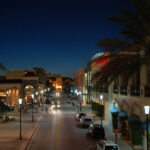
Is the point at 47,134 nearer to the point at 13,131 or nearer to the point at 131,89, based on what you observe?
the point at 13,131

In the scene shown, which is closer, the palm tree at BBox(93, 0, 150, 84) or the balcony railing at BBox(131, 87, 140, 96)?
the palm tree at BBox(93, 0, 150, 84)

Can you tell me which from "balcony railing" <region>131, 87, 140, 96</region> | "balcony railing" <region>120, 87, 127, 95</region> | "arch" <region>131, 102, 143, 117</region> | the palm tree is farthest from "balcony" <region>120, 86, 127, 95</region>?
the palm tree

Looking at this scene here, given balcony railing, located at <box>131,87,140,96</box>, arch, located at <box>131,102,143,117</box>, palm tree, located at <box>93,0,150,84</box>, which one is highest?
palm tree, located at <box>93,0,150,84</box>

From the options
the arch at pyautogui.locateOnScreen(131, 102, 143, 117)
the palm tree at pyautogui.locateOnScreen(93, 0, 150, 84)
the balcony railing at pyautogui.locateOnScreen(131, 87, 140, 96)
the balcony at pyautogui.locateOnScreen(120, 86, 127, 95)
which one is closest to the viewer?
the palm tree at pyautogui.locateOnScreen(93, 0, 150, 84)

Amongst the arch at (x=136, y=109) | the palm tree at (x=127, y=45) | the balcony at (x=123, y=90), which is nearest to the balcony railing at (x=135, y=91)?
the arch at (x=136, y=109)

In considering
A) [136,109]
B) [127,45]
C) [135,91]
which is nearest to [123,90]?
[135,91]

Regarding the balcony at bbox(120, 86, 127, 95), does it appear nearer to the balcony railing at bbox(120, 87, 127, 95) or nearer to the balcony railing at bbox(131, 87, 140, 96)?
the balcony railing at bbox(120, 87, 127, 95)

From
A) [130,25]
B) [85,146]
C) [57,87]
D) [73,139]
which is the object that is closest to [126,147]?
[85,146]

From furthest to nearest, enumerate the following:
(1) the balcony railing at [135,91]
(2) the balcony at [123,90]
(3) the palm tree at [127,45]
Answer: (2) the balcony at [123,90] < (1) the balcony railing at [135,91] < (3) the palm tree at [127,45]

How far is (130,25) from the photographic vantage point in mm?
11914

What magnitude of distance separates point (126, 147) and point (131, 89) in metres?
5.73

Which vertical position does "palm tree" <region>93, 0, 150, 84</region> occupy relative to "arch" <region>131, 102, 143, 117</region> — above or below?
above

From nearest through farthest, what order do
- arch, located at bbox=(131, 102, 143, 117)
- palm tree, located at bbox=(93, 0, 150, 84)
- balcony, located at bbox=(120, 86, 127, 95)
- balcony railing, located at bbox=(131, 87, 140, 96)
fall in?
palm tree, located at bbox=(93, 0, 150, 84) < arch, located at bbox=(131, 102, 143, 117) < balcony railing, located at bbox=(131, 87, 140, 96) < balcony, located at bbox=(120, 86, 127, 95)

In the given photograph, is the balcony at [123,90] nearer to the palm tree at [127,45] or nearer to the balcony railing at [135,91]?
the balcony railing at [135,91]
